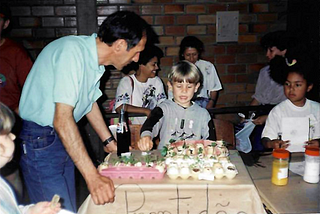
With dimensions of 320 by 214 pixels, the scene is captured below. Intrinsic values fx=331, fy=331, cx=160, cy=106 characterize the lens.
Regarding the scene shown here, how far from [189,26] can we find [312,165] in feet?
9.25

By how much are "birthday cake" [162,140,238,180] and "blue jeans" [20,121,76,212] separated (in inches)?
23.3

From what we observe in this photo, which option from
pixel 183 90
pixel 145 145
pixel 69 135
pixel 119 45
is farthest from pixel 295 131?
pixel 69 135

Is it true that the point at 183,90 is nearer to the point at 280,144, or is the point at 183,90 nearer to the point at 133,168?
the point at 280,144

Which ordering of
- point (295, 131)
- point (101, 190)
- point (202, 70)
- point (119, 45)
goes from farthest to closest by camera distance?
point (202, 70) < point (295, 131) < point (119, 45) < point (101, 190)

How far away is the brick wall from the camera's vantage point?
155 inches

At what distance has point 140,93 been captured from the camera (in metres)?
3.37

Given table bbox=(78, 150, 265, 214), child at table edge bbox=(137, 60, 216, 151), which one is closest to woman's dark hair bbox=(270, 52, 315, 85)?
child at table edge bbox=(137, 60, 216, 151)

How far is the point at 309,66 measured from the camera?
229cm

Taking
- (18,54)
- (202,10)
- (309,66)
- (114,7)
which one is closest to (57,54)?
(18,54)

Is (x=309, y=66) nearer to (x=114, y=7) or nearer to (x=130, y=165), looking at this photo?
(x=130, y=165)

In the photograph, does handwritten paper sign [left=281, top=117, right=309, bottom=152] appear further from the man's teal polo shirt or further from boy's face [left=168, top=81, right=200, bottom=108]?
the man's teal polo shirt

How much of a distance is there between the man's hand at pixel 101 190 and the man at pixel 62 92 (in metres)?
0.14

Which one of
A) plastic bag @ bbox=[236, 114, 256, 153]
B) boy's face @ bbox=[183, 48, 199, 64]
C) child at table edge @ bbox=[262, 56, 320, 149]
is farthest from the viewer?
boy's face @ bbox=[183, 48, 199, 64]

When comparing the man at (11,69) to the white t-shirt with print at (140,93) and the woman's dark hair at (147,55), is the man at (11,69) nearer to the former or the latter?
the white t-shirt with print at (140,93)
